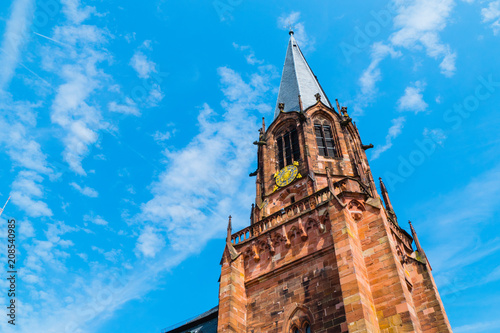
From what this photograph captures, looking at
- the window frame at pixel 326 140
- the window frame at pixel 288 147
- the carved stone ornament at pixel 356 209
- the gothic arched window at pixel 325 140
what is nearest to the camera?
the carved stone ornament at pixel 356 209

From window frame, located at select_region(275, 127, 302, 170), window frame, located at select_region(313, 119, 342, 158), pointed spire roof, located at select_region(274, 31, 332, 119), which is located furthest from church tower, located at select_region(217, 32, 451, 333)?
pointed spire roof, located at select_region(274, 31, 332, 119)

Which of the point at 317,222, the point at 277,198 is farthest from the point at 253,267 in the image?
the point at 277,198

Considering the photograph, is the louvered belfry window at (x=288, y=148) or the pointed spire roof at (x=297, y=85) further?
the pointed spire roof at (x=297, y=85)

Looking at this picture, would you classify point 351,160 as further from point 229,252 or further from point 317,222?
point 229,252

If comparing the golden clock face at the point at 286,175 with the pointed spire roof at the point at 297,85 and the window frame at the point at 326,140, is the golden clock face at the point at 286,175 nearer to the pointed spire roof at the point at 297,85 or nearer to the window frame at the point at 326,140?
the window frame at the point at 326,140

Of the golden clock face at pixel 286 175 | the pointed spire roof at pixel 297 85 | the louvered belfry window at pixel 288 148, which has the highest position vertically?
the pointed spire roof at pixel 297 85

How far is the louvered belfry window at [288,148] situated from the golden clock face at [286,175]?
0.55m

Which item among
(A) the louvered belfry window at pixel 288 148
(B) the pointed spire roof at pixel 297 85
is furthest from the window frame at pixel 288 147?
(B) the pointed spire roof at pixel 297 85

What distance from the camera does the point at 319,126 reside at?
87.1 ft

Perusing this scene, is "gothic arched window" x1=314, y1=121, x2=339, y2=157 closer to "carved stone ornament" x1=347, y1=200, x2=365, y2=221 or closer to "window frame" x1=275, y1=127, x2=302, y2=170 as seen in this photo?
"window frame" x1=275, y1=127, x2=302, y2=170

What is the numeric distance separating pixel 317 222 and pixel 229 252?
14.6 feet

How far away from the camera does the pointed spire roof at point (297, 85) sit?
2946 cm

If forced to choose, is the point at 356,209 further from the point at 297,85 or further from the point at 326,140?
the point at 297,85

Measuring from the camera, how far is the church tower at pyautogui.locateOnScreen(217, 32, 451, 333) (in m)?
14.9
